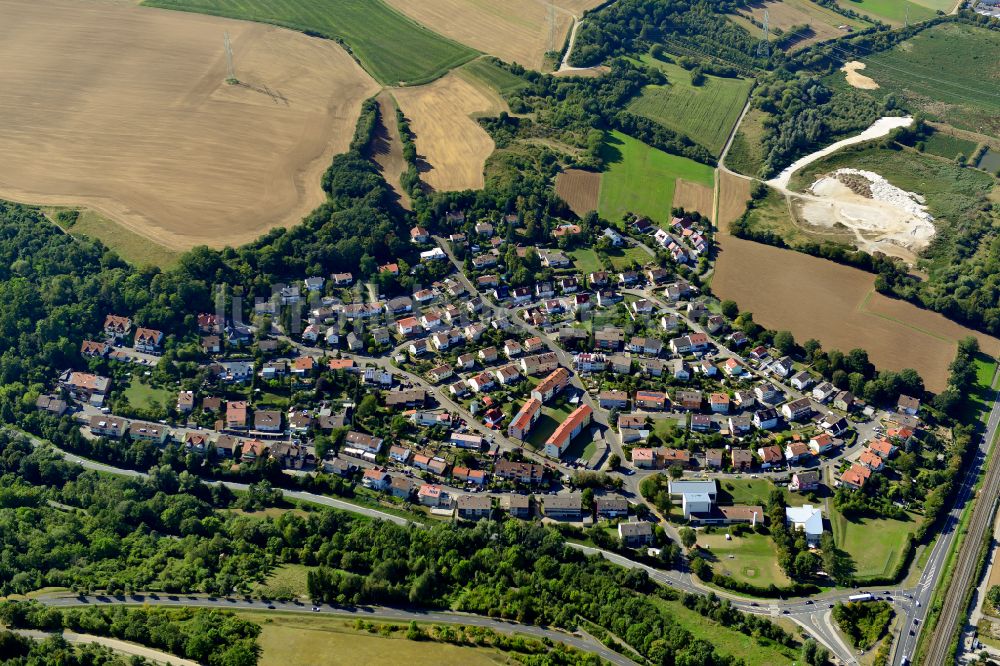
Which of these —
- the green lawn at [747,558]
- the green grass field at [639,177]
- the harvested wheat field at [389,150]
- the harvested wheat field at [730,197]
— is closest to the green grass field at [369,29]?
the harvested wheat field at [389,150]

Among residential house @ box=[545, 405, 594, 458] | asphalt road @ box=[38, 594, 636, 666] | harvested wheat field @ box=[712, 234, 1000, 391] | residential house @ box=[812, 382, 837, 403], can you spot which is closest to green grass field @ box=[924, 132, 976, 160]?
harvested wheat field @ box=[712, 234, 1000, 391]

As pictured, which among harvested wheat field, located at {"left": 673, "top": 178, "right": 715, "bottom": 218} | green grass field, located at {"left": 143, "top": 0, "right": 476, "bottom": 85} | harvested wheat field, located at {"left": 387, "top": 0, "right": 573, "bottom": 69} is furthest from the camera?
harvested wheat field, located at {"left": 387, "top": 0, "right": 573, "bottom": 69}

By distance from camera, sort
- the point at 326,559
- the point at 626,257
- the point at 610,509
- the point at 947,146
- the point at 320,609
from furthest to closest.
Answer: the point at 947,146
the point at 626,257
the point at 610,509
the point at 326,559
the point at 320,609

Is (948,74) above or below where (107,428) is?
above

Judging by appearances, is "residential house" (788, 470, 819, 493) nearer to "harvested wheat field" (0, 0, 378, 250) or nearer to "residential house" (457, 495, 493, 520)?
"residential house" (457, 495, 493, 520)

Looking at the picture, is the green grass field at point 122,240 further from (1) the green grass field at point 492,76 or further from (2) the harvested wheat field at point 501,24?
(2) the harvested wheat field at point 501,24

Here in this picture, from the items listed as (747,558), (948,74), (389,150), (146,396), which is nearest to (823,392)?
(747,558)

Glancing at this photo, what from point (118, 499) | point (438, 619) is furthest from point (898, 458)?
point (118, 499)

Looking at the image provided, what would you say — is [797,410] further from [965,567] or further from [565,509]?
[565,509]
